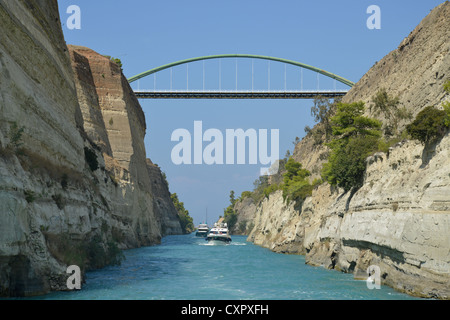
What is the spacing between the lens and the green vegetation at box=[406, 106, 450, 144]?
1764 cm

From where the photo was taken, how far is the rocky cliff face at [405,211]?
15844 mm

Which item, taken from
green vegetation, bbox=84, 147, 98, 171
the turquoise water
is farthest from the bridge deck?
the turquoise water

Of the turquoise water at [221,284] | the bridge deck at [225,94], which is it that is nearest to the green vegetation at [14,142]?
the turquoise water at [221,284]

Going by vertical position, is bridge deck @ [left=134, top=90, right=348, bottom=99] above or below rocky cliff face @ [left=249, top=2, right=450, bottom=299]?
above

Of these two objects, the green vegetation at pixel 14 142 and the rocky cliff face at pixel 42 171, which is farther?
the green vegetation at pixel 14 142

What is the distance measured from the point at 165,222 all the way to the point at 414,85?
82.4 meters

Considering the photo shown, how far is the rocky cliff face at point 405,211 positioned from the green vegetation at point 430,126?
0.39m

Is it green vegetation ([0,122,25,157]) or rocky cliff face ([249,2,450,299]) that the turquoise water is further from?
green vegetation ([0,122,25,157])

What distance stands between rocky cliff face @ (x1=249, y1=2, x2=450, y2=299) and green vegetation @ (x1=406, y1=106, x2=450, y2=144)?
0.39 metres

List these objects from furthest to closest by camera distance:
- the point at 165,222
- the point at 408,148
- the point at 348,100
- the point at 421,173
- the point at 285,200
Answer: the point at 165,222 → the point at 348,100 → the point at 285,200 → the point at 408,148 → the point at 421,173

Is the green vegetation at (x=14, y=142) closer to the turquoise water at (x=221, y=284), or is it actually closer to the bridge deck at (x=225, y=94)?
the turquoise water at (x=221, y=284)
